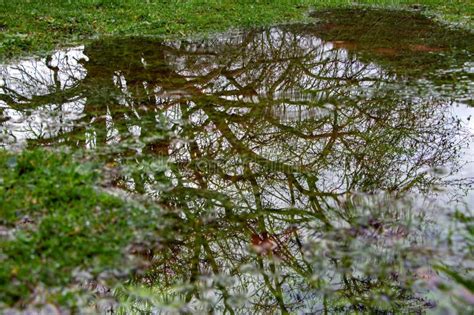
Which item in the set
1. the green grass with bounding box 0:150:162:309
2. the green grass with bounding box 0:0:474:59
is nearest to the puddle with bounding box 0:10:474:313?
the green grass with bounding box 0:150:162:309

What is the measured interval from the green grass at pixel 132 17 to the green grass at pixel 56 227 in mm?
6897

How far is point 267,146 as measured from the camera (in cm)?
646

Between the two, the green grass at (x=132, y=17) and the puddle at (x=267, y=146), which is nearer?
the puddle at (x=267, y=146)

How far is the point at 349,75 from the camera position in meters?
9.27

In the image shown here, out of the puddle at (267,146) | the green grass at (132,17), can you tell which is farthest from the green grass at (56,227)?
the green grass at (132,17)

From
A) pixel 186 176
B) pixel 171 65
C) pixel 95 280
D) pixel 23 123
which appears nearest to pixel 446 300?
pixel 95 280

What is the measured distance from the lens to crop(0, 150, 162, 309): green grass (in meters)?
3.53

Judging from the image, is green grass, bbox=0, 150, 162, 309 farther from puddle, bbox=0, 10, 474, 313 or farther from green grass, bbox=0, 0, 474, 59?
green grass, bbox=0, 0, 474, 59

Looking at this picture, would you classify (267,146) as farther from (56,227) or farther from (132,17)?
(132,17)

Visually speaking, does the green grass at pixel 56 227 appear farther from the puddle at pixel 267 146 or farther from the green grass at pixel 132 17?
the green grass at pixel 132 17

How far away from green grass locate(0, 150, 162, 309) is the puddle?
1.24ft

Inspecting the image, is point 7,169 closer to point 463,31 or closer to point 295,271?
point 295,271

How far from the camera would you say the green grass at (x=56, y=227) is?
3531 mm

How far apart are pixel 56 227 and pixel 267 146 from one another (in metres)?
3.22
